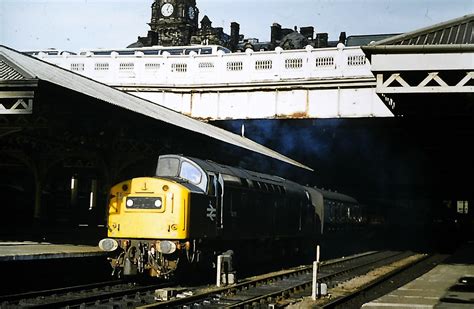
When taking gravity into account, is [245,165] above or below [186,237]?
above

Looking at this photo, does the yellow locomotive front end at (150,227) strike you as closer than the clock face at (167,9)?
Yes

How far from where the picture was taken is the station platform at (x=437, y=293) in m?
9.99

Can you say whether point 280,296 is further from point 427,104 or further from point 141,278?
point 427,104

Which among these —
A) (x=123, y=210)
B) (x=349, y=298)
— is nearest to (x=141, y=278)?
(x=123, y=210)

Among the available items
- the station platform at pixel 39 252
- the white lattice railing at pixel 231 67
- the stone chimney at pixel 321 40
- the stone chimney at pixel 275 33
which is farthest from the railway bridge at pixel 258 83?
the stone chimney at pixel 275 33

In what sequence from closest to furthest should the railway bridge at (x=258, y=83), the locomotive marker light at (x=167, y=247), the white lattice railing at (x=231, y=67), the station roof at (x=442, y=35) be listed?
1. the locomotive marker light at (x=167, y=247)
2. the station roof at (x=442, y=35)
3. the railway bridge at (x=258, y=83)
4. the white lattice railing at (x=231, y=67)

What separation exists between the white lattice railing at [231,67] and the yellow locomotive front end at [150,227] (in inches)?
493

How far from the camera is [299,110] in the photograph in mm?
25578

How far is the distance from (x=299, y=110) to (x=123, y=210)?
12.6m

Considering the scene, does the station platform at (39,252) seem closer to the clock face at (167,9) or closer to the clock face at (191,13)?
the clock face at (167,9)

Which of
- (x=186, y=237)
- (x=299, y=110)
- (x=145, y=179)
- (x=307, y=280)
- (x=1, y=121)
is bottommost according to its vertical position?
(x=307, y=280)

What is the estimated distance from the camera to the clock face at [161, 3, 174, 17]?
97.9m

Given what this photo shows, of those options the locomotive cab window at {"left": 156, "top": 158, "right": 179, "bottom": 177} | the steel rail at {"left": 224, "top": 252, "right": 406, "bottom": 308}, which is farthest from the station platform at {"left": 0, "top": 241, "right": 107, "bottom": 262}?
the steel rail at {"left": 224, "top": 252, "right": 406, "bottom": 308}

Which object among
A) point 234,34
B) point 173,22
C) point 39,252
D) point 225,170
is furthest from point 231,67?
point 234,34
